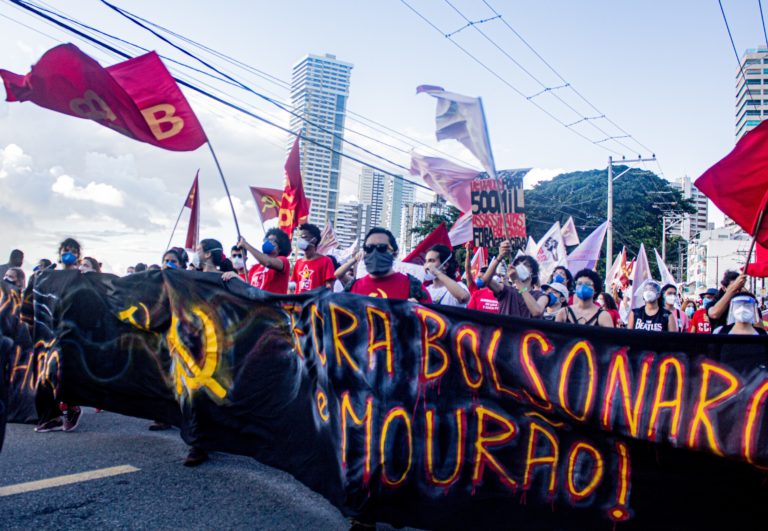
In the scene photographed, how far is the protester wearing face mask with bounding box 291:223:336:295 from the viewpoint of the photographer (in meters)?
5.88

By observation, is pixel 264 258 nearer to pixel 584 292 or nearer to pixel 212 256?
pixel 212 256

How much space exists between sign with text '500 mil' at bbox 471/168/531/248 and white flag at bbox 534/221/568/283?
5.94m

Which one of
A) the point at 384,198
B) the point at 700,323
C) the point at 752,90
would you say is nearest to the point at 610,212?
the point at 700,323

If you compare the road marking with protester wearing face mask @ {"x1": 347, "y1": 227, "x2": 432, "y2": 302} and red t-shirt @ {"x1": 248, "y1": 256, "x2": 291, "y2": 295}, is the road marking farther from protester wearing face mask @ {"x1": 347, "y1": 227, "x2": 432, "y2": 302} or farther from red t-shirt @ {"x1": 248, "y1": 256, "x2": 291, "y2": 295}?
protester wearing face mask @ {"x1": 347, "y1": 227, "x2": 432, "y2": 302}

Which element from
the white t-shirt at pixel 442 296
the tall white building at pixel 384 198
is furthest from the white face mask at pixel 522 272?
the tall white building at pixel 384 198

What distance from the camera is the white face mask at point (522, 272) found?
5605 mm

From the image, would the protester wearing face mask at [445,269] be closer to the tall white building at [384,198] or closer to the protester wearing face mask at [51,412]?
the protester wearing face mask at [51,412]

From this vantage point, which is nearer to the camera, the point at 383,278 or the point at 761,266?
the point at 383,278

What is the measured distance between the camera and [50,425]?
557 centimetres

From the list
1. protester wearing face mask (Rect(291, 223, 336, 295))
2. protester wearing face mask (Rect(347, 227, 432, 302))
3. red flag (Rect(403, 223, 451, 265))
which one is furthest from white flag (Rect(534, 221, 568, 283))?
protester wearing face mask (Rect(347, 227, 432, 302))

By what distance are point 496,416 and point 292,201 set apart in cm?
570

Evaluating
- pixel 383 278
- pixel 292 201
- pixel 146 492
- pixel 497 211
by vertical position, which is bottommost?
pixel 146 492

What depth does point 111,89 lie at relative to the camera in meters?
5.25

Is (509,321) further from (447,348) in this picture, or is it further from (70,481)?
(70,481)
